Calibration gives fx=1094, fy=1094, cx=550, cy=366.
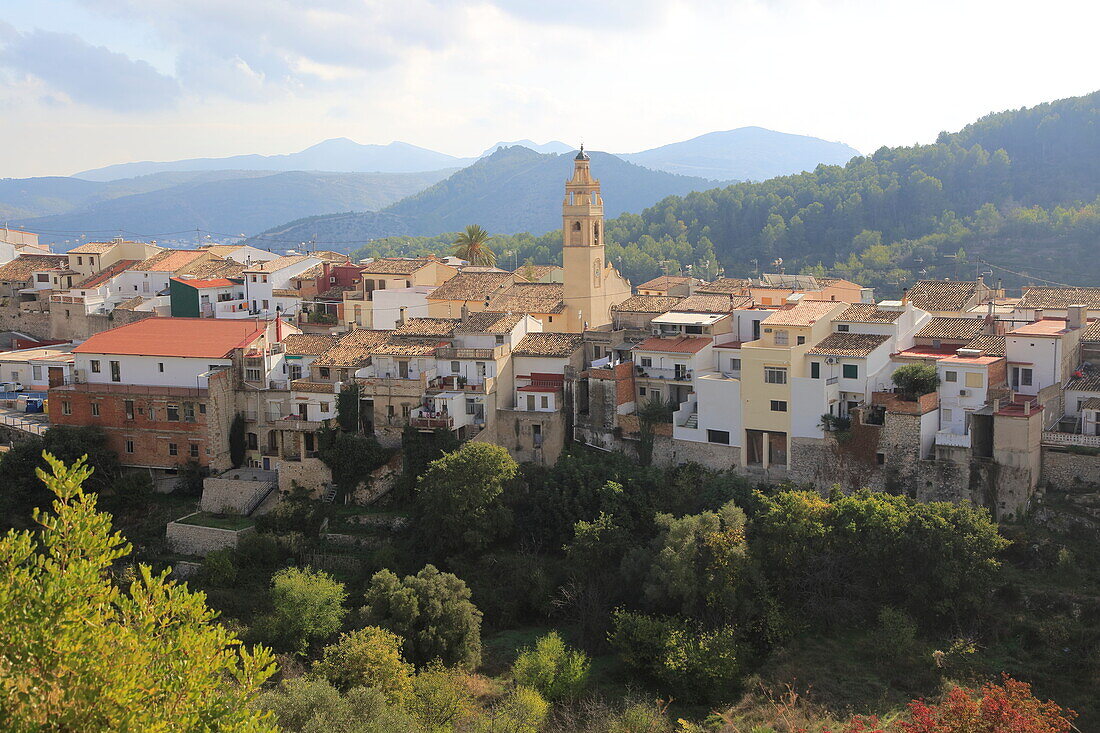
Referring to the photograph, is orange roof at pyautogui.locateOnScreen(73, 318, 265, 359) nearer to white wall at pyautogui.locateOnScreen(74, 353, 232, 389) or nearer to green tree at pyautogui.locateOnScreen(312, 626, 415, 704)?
white wall at pyautogui.locateOnScreen(74, 353, 232, 389)

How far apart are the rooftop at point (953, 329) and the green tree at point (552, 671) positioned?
15563 millimetres

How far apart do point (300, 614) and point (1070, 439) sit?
Result: 2157 centimetres

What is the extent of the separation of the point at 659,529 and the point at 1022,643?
986 centimetres

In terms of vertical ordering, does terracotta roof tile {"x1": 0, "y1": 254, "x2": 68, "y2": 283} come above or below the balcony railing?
above

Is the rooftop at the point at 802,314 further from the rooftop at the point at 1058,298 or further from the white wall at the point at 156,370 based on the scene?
the white wall at the point at 156,370

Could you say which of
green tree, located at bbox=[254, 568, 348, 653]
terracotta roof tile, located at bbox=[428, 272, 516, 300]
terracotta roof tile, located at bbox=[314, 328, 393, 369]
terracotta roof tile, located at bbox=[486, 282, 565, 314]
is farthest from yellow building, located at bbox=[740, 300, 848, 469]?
terracotta roof tile, located at bbox=[428, 272, 516, 300]

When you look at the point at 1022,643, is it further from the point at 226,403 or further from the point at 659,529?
the point at 226,403

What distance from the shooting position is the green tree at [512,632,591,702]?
88.6ft

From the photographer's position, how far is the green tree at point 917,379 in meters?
31.3

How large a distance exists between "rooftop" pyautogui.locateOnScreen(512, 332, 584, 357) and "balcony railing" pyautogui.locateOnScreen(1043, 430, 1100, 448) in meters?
15.0

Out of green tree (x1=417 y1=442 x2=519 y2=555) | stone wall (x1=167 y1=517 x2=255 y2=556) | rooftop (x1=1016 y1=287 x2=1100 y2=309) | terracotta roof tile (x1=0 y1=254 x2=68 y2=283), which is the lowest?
stone wall (x1=167 y1=517 x2=255 y2=556)

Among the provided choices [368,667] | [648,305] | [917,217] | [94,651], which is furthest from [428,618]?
[917,217]

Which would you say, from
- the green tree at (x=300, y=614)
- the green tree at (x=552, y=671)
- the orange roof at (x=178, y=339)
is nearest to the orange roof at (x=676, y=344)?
the green tree at (x=552, y=671)

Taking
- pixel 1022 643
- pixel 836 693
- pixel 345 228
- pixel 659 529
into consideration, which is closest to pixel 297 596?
pixel 659 529
